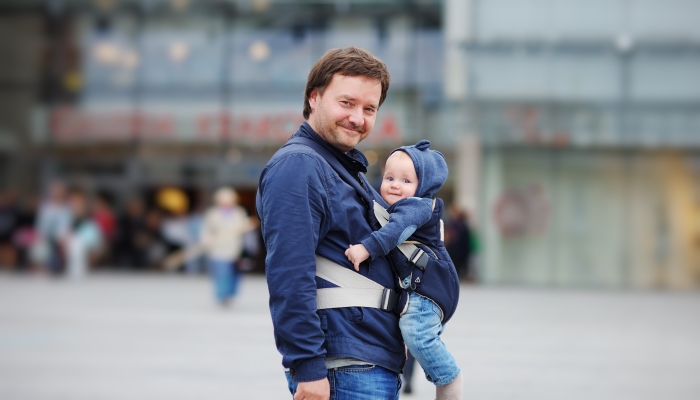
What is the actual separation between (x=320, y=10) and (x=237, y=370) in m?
15.6

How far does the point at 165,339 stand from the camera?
411 inches

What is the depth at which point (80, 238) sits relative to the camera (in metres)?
21.4

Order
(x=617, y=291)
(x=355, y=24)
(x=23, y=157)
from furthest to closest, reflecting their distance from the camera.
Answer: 1. (x=23, y=157)
2. (x=355, y=24)
3. (x=617, y=291)

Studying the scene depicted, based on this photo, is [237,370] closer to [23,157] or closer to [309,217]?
[309,217]

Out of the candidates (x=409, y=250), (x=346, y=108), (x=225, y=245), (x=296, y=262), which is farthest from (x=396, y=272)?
(x=225, y=245)

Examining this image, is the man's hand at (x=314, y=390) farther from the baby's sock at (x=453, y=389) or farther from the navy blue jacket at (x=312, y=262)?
the baby's sock at (x=453, y=389)

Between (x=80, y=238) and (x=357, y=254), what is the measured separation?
19426mm

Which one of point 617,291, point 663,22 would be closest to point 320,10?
point 663,22

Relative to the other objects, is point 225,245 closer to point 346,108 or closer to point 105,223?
point 105,223

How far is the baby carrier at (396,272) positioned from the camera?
303 cm

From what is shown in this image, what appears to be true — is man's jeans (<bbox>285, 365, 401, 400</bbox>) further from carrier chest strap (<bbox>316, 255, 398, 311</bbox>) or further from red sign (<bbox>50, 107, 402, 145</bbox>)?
red sign (<bbox>50, 107, 402, 145</bbox>)

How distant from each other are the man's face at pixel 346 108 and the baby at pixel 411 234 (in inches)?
8.2

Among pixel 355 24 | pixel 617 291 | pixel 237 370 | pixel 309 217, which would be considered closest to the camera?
pixel 309 217

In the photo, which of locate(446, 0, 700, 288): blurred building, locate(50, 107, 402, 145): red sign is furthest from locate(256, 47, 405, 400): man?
locate(50, 107, 402, 145): red sign
